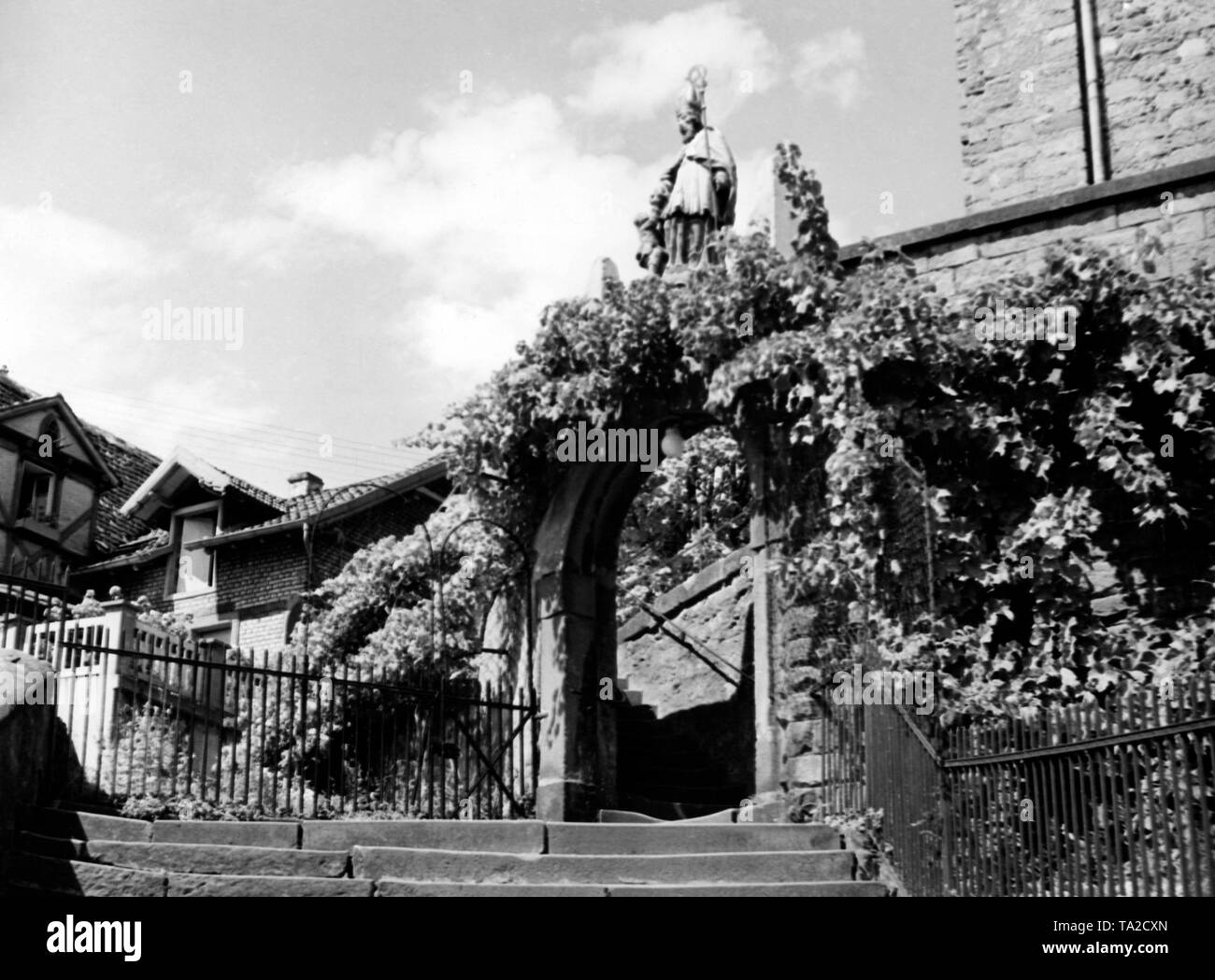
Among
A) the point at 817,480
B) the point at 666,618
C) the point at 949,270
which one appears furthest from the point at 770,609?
the point at 666,618

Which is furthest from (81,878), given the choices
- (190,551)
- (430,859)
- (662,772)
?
(190,551)

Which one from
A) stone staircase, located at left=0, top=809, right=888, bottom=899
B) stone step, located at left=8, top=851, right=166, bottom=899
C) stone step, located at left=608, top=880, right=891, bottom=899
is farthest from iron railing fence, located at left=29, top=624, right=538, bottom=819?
stone step, located at left=608, top=880, right=891, bottom=899

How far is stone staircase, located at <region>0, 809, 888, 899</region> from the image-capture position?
35.0ft

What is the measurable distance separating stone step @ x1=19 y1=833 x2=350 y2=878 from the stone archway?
279cm

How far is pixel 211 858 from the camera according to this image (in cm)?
1128

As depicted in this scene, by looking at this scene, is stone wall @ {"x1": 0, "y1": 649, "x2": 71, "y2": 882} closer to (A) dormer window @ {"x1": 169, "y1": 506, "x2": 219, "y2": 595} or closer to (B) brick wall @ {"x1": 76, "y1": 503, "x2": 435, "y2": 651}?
(B) brick wall @ {"x1": 76, "y1": 503, "x2": 435, "y2": 651}

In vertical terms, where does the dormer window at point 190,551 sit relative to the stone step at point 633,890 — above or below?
above

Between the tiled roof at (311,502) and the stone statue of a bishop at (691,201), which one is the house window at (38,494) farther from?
the stone statue of a bishop at (691,201)

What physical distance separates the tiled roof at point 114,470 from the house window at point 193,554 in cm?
286

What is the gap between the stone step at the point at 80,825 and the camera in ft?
38.9

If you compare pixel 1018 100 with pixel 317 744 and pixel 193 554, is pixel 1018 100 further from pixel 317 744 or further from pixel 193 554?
pixel 193 554

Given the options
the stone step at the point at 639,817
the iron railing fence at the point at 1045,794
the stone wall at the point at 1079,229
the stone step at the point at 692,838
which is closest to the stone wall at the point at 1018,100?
the stone wall at the point at 1079,229

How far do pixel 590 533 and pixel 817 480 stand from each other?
252cm
